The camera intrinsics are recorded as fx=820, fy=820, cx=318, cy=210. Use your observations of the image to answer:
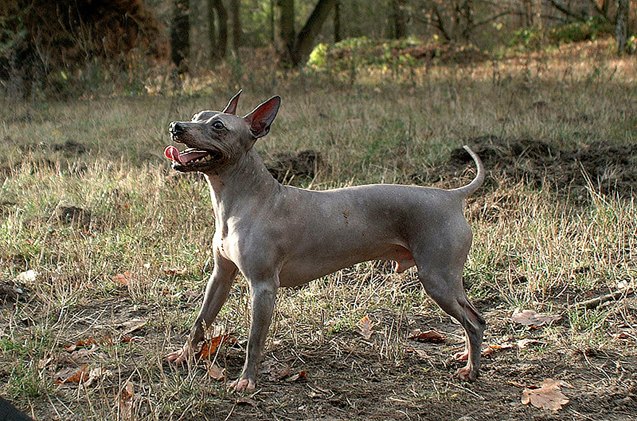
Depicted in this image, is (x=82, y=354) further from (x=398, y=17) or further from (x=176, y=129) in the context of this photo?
(x=398, y=17)

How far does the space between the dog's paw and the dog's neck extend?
0.80 m

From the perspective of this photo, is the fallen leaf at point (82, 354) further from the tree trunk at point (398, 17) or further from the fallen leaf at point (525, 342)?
the tree trunk at point (398, 17)

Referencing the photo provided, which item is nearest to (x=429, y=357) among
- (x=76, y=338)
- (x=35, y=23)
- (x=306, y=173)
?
(x=76, y=338)

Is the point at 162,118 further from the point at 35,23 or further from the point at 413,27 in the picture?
the point at 413,27

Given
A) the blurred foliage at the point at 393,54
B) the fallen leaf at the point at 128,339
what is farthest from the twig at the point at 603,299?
the blurred foliage at the point at 393,54

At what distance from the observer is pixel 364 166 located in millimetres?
8328

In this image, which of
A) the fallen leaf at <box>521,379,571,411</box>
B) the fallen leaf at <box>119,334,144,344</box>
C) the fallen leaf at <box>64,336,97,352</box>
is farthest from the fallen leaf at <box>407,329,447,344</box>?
the fallen leaf at <box>64,336,97,352</box>

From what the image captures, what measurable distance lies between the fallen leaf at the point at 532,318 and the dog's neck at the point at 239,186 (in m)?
1.89

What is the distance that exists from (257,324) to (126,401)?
0.71 metres

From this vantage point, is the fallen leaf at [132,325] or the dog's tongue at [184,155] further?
the fallen leaf at [132,325]

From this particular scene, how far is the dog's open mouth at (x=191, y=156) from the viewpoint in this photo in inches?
151

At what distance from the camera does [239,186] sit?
4.08 m

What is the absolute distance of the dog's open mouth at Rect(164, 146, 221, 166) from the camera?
3.84m

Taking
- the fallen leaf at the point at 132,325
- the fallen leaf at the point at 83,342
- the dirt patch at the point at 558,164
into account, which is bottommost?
the dirt patch at the point at 558,164
